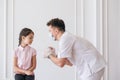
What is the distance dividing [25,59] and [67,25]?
3.43 ft

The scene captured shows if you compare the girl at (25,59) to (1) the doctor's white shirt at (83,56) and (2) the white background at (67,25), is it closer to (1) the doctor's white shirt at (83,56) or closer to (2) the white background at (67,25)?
(1) the doctor's white shirt at (83,56)

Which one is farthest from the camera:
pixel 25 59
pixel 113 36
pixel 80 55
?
pixel 113 36

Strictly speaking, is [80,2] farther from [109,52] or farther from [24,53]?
[24,53]

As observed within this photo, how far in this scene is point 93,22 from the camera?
134 inches

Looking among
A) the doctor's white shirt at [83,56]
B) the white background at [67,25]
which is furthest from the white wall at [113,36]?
the doctor's white shirt at [83,56]

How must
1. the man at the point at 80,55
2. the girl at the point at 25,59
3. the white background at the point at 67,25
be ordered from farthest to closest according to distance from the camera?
the white background at the point at 67,25
the girl at the point at 25,59
the man at the point at 80,55

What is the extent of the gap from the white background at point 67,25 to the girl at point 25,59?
2.65 feet

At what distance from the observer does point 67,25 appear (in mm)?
3410

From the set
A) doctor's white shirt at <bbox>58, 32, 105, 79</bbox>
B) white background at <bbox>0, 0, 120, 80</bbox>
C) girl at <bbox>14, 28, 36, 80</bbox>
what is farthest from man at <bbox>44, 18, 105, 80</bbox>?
white background at <bbox>0, 0, 120, 80</bbox>

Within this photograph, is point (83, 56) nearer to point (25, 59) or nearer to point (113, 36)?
point (25, 59)

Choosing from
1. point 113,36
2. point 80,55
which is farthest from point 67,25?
point 80,55

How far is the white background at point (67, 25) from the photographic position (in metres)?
3.34

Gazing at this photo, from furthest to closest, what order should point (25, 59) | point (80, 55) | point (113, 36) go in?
point (113, 36) < point (25, 59) < point (80, 55)

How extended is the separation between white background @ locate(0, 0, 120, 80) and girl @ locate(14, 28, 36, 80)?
0.81 m
